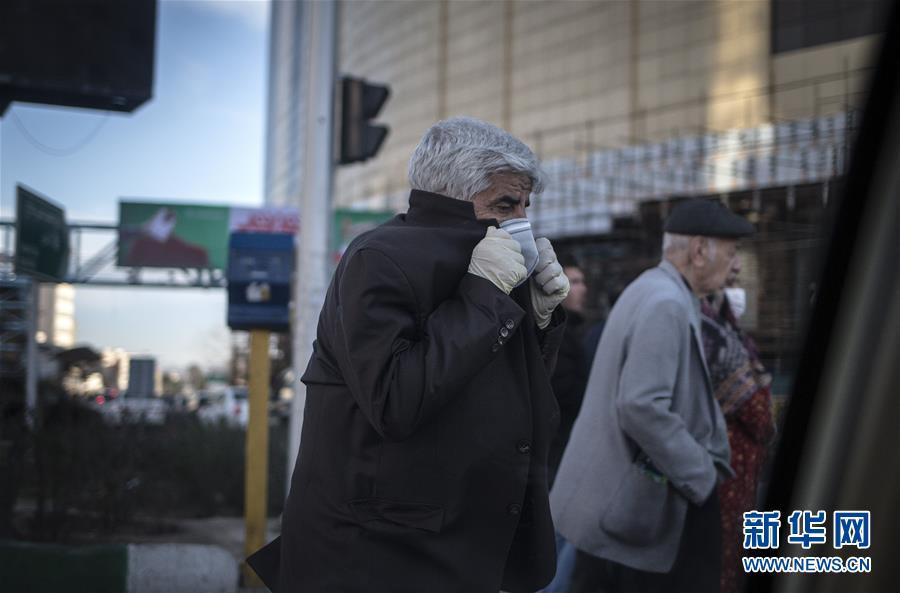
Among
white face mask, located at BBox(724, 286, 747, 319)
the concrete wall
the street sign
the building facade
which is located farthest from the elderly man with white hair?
the concrete wall

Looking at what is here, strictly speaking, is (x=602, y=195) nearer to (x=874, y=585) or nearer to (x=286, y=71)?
(x=874, y=585)

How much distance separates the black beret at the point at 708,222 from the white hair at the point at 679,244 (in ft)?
0.06

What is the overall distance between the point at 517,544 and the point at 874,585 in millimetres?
967

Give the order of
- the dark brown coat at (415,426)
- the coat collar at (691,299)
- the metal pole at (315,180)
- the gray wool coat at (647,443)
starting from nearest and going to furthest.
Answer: the dark brown coat at (415,426) → the gray wool coat at (647,443) → the coat collar at (691,299) → the metal pole at (315,180)

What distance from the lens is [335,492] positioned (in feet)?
7.10

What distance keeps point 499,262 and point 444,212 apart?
0.69 ft

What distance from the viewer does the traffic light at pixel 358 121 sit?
642 cm

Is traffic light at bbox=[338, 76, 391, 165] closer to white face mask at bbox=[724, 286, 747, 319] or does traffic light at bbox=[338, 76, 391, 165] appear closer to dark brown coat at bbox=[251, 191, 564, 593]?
white face mask at bbox=[724, 286, 747, 319]

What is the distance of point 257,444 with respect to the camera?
6457 millimetres

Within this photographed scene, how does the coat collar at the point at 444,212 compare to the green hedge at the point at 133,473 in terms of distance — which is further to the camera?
the green hedge at the point at 133,473

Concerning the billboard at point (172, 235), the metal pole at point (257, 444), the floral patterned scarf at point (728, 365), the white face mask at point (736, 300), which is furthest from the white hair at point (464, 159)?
the billboard at point (172, 235)

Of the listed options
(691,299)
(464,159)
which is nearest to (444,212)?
(464,159)

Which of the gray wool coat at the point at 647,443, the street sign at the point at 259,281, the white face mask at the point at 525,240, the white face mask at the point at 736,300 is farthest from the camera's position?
the street sign at the point at 259,281

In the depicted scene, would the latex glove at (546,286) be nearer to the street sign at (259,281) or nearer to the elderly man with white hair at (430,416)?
the elderly man with white hair at (430,416)
